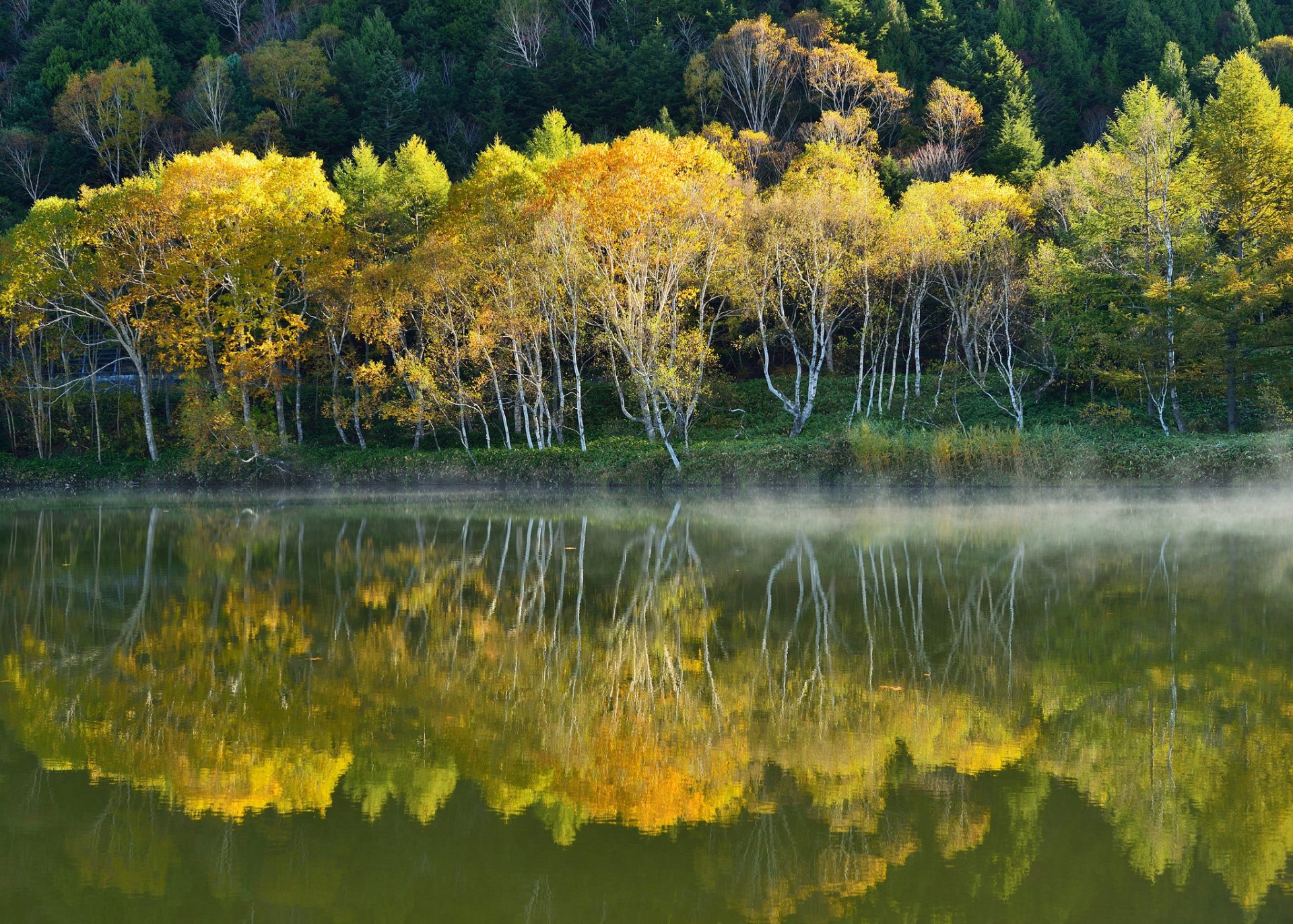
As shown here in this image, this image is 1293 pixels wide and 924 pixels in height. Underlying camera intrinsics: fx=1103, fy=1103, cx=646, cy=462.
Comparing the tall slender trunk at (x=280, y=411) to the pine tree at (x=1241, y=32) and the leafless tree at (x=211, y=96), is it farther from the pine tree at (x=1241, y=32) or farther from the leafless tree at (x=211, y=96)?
the pine tree at (x=1241, y=32)

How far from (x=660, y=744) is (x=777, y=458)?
24.1 m

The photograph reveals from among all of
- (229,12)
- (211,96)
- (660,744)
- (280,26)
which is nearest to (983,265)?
(660,744)

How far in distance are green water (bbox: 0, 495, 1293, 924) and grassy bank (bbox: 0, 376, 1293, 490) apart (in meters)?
12.6

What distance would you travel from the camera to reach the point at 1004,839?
5660mm

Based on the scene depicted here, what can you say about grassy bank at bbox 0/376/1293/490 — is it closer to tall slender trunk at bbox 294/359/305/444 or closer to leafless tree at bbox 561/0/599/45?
tall slender trunk at bbox 294/359/305/444

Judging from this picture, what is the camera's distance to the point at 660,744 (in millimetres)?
7430

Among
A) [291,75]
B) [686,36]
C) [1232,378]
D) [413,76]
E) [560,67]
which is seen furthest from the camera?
[413,76]

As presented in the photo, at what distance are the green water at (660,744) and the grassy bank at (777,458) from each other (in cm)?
1258

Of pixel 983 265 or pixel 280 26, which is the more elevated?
pixel 280 26

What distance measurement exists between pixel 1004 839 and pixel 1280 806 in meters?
1.71

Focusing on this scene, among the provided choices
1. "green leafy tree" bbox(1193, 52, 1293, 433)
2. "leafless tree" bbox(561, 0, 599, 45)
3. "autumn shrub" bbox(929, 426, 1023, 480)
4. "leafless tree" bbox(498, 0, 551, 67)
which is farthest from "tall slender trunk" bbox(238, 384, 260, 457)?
"leafless tree" bbox(561, 0, 599, 45)

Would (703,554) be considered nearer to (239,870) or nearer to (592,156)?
(239,870)

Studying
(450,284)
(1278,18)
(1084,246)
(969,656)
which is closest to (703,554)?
(969,656)

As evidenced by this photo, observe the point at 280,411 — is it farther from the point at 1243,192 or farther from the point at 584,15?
the point at 584,15
